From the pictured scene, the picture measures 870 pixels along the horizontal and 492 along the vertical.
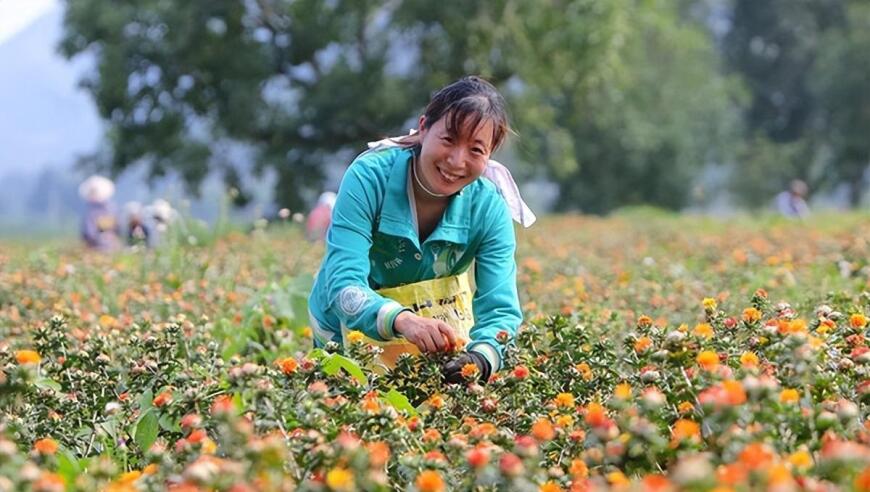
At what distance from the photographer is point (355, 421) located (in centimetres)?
215

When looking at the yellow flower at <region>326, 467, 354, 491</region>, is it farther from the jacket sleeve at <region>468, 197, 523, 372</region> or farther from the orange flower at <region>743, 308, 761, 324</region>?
the jacket sleeve at <region>468, 197, 523, 372</region>

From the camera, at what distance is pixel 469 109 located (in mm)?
2941

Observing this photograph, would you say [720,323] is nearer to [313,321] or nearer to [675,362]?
[675,362]

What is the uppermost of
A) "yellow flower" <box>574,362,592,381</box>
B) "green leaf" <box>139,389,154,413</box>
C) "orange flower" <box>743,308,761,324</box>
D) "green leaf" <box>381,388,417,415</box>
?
"green leaf" <box>139,389,154,413</box>

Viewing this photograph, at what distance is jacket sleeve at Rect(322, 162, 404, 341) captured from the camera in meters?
2.89

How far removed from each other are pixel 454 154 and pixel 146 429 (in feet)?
3.41

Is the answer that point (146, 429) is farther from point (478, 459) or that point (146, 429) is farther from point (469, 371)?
point (478, 459)

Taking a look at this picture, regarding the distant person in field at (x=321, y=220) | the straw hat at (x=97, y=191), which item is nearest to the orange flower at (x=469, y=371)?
the distant person in field at (x=321, y=220)

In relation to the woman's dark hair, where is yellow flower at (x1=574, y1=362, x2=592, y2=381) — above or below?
below

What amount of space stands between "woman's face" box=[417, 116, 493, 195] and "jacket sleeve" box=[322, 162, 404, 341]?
7.4 inches

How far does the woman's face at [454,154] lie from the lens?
2.99 metres

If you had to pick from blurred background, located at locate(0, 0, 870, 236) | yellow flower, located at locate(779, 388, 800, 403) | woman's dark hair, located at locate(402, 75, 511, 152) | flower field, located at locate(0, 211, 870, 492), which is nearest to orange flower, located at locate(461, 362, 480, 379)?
Answer: flower field, located at locate(0, 211, 870, 492)

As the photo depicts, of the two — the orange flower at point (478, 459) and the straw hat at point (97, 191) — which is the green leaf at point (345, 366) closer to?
the orange flower at point (478, 459)

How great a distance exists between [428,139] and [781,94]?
39.7 meters
